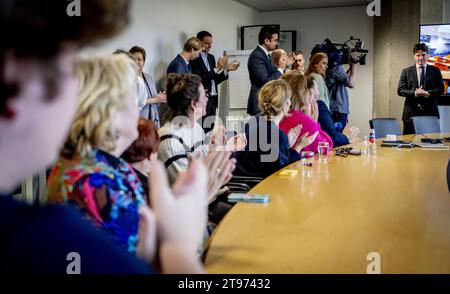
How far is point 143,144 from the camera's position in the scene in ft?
6.23

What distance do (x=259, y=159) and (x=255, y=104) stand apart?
7.52 feet

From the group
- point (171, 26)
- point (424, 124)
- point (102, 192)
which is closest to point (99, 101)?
point (102, 192)

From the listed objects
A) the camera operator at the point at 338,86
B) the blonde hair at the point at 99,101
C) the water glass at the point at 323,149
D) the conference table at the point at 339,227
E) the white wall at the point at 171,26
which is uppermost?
the white wall at the point at 171,26

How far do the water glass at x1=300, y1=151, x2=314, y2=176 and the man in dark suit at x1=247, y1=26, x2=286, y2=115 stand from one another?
1.86 m

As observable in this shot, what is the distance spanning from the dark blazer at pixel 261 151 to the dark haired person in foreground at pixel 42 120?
2571 mm

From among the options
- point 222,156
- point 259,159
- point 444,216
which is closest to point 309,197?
point 444,216

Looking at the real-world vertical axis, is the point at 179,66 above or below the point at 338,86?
above

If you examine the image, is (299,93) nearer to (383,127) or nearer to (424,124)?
(383,127)

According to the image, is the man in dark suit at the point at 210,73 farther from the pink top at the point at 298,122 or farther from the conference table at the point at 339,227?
the conference table at the point at 339,227

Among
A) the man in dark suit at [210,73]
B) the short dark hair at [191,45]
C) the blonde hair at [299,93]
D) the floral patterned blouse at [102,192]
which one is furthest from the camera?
the man in dark suit at [210,73]

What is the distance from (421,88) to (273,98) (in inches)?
156

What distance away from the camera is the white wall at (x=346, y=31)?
9.79 metres

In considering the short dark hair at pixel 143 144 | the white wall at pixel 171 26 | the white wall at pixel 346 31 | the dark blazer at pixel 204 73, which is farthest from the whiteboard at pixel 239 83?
the short dark hair at pixel 143 144

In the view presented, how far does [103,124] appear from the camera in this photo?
1.22 metres
